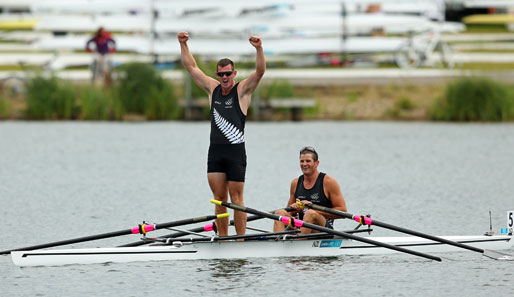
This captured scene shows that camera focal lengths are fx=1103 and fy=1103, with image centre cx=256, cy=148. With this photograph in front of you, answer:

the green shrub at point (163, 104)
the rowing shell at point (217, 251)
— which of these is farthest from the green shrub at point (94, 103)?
the rowing shell at point (217, 251)

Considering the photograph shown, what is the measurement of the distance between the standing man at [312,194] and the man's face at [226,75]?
1.30m

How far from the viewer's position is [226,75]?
1289cm

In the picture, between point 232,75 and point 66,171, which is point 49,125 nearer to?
point 66,171

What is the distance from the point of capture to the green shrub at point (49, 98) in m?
32.1

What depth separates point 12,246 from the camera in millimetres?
14320

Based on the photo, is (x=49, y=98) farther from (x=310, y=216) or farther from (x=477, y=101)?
(x=310, y=216)

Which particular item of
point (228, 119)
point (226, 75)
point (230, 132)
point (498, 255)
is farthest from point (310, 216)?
point (498, 255)

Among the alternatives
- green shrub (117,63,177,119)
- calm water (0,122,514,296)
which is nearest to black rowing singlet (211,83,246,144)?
calm water (0,122,514,296)

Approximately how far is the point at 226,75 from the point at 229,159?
100cm

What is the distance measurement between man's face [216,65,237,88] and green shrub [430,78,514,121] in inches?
778

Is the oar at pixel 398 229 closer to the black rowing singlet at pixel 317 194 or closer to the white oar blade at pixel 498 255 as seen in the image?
the white oar blade at pixel 498 255

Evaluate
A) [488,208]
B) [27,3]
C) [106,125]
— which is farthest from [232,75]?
[27,3]

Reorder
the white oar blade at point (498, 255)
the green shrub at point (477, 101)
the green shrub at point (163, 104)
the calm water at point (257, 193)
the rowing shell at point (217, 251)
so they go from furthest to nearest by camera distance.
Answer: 1. the green shrub at point (163, 104)
2. the green shrub at point (477, 101)
3. the white oar blade at point (498, 255)
4. the rowing shell at point (217, 251)
5. the calm water at point (257, 193)

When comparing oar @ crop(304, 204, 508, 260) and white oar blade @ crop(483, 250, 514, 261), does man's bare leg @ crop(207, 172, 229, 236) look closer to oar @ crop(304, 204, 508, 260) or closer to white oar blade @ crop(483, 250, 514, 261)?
oar @ crop(304, 204, 508, 260)
